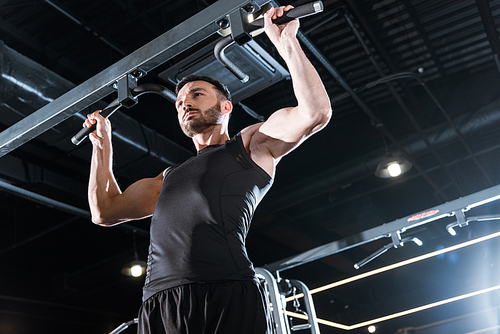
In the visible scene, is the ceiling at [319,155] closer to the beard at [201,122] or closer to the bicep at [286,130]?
the beard at [201,122]

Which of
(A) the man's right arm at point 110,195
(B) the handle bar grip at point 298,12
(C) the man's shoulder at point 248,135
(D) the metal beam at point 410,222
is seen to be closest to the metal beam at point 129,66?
(B) the handle bar grip at point 298,12

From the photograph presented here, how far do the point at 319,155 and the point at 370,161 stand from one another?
1.06m

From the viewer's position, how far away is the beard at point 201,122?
5.26ft

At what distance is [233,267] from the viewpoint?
128 cm

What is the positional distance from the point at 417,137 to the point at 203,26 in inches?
183

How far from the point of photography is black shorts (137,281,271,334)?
1.19 m

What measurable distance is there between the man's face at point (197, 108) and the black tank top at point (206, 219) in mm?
162

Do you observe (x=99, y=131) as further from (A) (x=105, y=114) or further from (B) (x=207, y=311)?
(B) (x=207, y=311)

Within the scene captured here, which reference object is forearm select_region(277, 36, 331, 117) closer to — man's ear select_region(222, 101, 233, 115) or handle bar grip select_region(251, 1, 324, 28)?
handle bar grip select_region(251, 1, 324, 28)

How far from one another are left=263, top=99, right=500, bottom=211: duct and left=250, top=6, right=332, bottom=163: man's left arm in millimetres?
4331

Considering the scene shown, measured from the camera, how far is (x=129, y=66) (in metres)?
1.58

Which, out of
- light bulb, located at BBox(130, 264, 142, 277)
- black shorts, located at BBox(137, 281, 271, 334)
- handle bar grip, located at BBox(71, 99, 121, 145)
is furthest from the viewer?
light bulb, located at BBox(130, 264, 142, 277)

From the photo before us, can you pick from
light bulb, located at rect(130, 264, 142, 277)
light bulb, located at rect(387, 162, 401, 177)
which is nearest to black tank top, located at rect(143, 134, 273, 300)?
light bulb, located at rect(387, 162, 401, 177)

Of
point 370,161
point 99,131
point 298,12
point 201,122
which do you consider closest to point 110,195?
point 99,131
